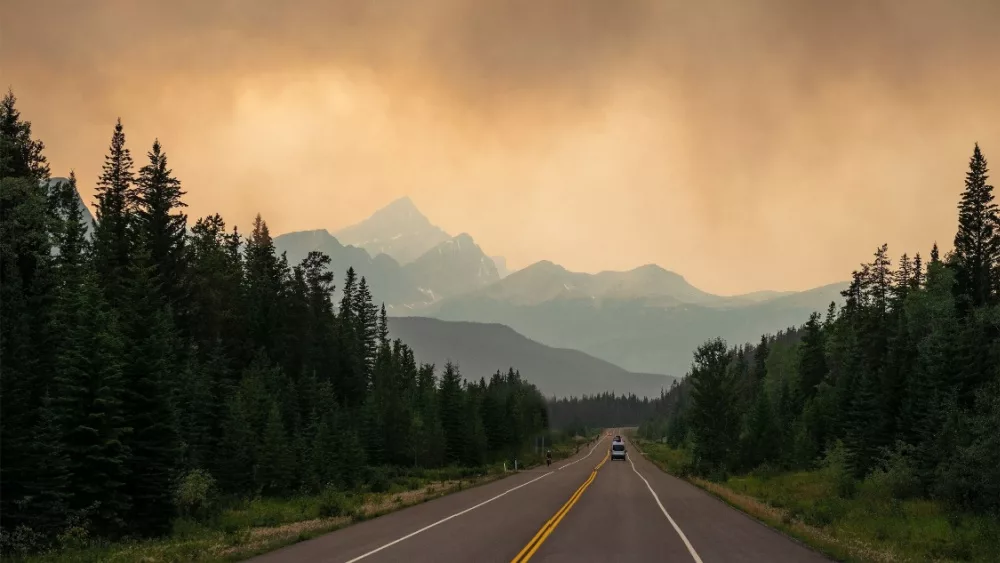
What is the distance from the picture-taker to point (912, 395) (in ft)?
160

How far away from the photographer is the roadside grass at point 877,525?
66.8ft

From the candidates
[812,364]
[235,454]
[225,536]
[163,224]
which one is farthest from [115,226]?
[812,364]

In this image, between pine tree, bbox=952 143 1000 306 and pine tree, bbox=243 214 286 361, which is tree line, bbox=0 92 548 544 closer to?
pine tree, bbox=243 214 286 361

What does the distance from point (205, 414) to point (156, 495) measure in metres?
16.2

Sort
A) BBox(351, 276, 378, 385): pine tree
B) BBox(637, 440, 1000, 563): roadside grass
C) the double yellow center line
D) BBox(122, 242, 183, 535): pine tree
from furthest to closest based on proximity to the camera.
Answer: BBox(351, 276, 378, 385): pine tree → BBox(122, 242, 183, 535): pine tree → BBox(637, 440, 1000, 563): roadside grass → the double yellow center line

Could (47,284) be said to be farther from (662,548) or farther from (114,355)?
(662,548)

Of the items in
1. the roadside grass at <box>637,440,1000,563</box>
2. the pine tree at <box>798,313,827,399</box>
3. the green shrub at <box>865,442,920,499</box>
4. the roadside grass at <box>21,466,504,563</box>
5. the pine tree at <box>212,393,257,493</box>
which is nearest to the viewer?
the roadside grass at <box>21,466,504,563</box>

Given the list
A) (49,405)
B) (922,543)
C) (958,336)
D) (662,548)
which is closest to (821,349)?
(958,336)

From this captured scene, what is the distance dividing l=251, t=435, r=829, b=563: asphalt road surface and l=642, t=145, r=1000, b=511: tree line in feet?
42.2

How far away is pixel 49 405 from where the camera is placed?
1027 inches

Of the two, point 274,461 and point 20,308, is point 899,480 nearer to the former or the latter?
point 274,461

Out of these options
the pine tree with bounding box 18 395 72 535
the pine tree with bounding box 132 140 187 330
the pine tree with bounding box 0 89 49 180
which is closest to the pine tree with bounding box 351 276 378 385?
the pine tree with bounding box 132 140 187 330

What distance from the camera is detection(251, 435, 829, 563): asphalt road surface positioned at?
17.9m

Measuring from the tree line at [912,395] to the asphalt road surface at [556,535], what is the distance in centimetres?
1287
